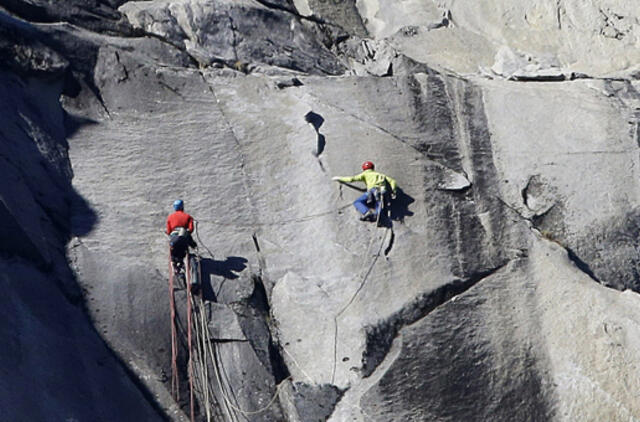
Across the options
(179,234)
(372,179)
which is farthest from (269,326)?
(372,179)

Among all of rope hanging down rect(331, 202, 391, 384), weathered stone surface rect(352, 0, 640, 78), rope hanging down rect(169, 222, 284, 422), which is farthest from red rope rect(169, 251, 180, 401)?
weathered stone surface rect(352, 0, 640, 78)

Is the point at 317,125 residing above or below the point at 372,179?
above

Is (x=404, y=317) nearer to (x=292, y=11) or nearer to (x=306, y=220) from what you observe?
(x=306, y=220)

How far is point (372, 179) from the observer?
543 inches

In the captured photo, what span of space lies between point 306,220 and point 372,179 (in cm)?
102

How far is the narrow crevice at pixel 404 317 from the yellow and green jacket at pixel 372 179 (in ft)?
4.90

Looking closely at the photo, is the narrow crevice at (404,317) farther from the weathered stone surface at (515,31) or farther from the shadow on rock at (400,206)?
the weathered stone surface at (515,31)

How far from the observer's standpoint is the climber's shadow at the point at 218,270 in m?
13.2

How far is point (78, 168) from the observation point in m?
14.3

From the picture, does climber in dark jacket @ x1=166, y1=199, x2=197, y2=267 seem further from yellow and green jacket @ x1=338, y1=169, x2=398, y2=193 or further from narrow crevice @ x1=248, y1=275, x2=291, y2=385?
yellow and green jacket @ x1=338, y1=169, x2=398, y2=193

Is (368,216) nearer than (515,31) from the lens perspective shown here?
Yes

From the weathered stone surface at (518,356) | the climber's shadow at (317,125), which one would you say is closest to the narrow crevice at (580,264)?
the weathered stone surface at (518,356)

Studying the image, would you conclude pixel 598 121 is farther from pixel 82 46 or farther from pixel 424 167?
pixel 82 46

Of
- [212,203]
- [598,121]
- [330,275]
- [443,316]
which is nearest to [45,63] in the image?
[212,203]
